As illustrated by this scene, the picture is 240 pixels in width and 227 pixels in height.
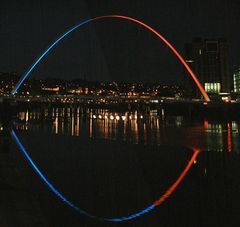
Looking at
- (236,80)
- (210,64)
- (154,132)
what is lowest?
(154,132)

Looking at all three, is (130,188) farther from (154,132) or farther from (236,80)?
(236,80)

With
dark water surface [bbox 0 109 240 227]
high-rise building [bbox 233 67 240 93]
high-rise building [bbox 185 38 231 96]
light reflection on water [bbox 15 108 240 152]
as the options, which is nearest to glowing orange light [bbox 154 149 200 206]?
dark water surface [bbox 0 109 240 227]

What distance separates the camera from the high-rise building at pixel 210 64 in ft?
435

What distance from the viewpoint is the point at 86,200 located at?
25.9ft

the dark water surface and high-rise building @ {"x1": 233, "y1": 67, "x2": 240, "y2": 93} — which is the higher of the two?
high-rise building @ {"x1": 233, "y1": 67, "x2": 240, "y2": 93}

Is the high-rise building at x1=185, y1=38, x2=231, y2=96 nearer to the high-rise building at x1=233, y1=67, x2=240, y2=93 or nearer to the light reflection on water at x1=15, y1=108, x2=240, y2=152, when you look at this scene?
the high-rise building at x1=233, y1=67, x2=240, y2=93

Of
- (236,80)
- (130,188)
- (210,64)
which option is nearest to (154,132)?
(130,188)

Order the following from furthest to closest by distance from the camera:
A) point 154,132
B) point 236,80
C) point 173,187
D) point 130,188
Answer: point 236,80, point 154,132, point 173,187, point 130,188

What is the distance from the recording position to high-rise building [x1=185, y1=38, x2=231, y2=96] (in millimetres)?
132500

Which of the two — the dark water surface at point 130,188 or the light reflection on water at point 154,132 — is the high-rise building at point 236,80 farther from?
the dark water surface at point 130,188

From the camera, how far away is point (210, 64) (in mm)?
139500

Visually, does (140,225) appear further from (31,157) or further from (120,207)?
(31,157)

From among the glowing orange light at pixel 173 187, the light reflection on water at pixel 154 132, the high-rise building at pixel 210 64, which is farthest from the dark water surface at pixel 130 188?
the high-rise building at pixel 210 64

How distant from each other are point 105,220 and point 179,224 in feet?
5.20
